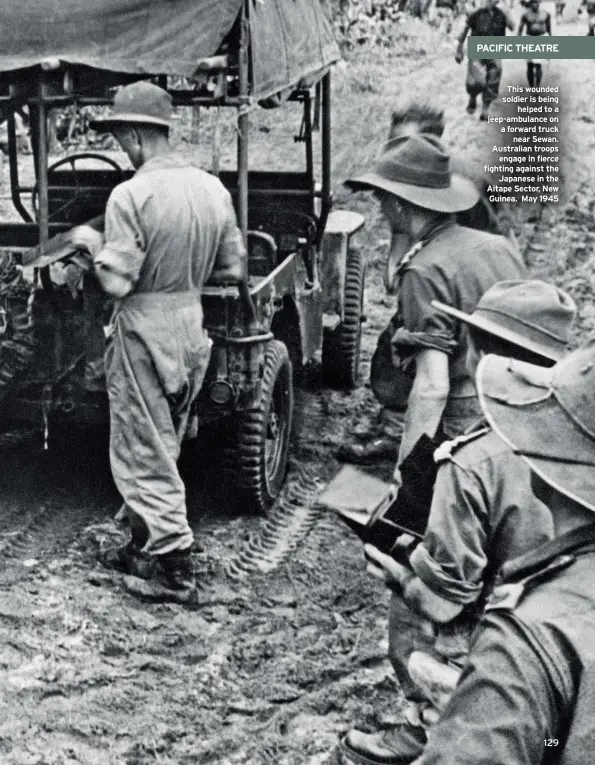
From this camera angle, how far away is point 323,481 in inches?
253

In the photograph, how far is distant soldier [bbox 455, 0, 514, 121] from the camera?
12.6m

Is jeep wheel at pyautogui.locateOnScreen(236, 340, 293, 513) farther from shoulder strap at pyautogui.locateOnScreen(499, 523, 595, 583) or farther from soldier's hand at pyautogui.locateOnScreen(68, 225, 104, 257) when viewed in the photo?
shoulder strap at pyautogui.locateOnScreen(499, 523, 595, 583)

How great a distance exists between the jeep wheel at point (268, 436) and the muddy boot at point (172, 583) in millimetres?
773

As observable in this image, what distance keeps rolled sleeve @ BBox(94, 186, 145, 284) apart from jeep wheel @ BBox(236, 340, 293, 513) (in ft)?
3.63

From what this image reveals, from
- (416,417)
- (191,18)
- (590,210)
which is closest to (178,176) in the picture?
(191,18)

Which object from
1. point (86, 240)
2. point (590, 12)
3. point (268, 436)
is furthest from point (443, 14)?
point (86, 240)

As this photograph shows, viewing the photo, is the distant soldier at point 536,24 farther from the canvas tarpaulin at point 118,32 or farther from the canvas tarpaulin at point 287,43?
the canvas tarpaulin at point 118,32

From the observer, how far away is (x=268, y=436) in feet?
19.5

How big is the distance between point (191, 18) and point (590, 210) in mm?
7625

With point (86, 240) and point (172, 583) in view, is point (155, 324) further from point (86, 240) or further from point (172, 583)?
point (172, 583)

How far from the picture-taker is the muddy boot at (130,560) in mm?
4938

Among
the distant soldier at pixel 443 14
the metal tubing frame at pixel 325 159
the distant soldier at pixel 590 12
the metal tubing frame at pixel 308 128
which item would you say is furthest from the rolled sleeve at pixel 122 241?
the distant soldier at pixel 443 14

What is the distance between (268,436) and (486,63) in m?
8.55

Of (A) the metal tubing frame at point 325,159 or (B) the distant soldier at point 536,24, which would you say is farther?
(B) the distant soldier at point 536,24
